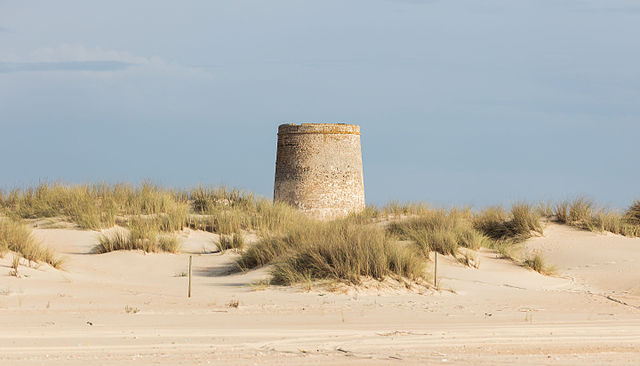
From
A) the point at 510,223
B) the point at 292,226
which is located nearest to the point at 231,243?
the point at 292,226

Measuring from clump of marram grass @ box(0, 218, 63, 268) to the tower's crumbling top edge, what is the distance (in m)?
8.78

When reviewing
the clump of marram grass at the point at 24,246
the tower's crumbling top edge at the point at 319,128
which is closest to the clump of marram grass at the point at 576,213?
the tower's crumbling top edge at the point at 319,128

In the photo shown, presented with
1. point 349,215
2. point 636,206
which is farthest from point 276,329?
point 636,206

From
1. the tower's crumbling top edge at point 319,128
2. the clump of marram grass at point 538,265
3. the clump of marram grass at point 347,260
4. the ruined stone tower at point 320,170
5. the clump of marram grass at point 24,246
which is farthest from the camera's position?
the tower's crumbling top edge at point 319,128

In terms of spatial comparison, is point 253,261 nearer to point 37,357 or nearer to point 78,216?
point 78,216

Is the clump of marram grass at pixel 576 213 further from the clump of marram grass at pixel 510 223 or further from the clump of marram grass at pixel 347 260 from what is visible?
the clump of marram grass at pixel 347 260

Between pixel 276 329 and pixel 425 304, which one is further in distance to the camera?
pixel 425 304

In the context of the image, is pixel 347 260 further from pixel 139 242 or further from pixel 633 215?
pixel 633 215

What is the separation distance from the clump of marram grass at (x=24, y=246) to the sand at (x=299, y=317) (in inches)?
12.5

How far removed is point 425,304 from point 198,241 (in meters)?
7.40

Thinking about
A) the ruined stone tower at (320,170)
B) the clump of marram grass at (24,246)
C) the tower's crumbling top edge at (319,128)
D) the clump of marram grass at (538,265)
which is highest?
the tower's crumbling top edge at (319,128)

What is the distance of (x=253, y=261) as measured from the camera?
41.3ft

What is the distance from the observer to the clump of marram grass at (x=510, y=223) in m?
16.8

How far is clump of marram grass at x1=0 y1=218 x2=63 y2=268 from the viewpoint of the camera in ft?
37.9
